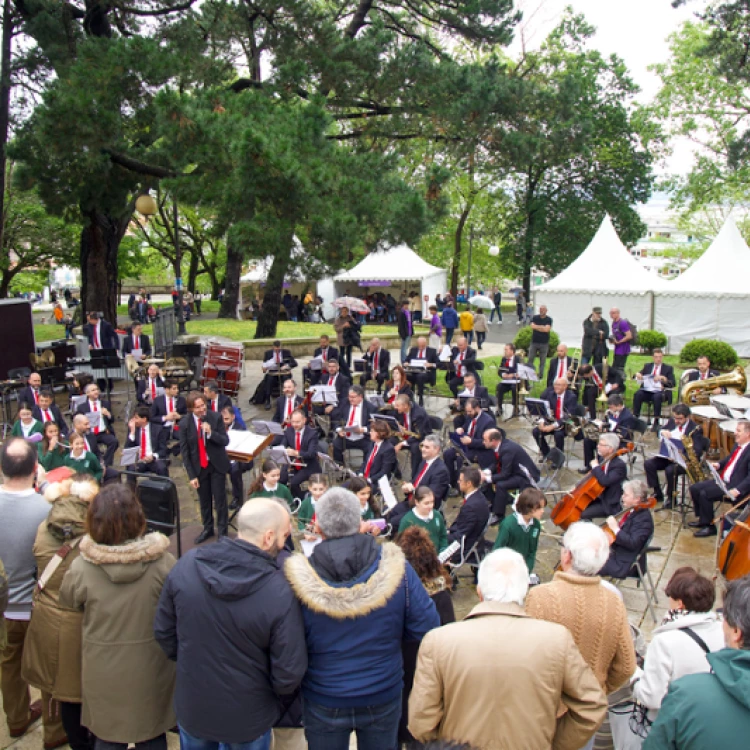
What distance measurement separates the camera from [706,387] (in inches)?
457

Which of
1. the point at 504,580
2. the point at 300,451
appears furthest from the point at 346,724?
the point at 300,451

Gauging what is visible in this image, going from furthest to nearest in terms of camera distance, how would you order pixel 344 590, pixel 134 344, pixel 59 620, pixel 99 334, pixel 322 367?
pixel 134 344, pixel 99 334, pixel 322 367, pixel 59 620, pixel 344 590

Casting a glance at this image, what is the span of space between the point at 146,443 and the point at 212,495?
157cm

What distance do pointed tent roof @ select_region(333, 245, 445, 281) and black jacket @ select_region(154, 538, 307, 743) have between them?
25114 millimetres

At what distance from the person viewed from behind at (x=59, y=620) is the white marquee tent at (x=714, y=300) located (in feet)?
70.0

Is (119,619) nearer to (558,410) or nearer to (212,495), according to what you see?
(212,495)

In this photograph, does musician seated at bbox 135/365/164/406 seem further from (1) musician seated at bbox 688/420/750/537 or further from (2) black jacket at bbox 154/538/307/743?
(2) black jacket at bbox 154/538/307/743

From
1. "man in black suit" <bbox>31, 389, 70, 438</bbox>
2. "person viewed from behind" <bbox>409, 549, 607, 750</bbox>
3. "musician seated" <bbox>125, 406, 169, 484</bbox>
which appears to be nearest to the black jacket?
"person viewed from behind" <bbox>409, 549, 607, 750</bbox>

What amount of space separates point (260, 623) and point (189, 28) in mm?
12882

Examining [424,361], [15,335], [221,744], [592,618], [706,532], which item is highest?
[15,335]

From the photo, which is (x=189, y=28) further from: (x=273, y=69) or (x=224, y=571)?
(x=224, y=571)

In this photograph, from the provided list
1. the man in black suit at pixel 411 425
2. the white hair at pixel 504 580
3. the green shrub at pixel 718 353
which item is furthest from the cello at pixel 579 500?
the green shrub at pixel 718 353

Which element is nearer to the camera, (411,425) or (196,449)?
(196,449)

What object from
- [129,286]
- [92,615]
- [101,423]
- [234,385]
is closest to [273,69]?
[234,385]
